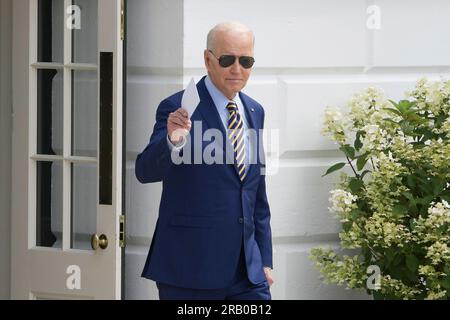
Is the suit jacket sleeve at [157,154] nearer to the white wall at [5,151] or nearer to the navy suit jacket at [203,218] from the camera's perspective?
the navy suit jacket at [203,218]

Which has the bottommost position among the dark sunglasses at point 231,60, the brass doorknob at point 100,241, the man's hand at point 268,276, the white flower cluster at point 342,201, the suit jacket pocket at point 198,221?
the man's hand at point 268,276

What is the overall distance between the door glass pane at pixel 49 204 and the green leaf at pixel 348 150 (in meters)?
1.36

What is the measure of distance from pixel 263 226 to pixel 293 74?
0.92 m

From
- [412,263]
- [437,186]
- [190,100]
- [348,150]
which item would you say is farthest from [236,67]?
[412,263]

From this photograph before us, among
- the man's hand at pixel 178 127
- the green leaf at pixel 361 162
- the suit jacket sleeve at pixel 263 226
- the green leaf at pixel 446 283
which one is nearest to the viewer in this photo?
the man's hand at pixel 178 127

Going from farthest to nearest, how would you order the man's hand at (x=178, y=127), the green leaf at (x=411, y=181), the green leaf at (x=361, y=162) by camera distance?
1. the green leaf at (x=361, y=162)
2. the green leaf at (x=411, y=181)
3. the man's hand at (x=178, y=127)

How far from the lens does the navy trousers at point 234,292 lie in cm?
593

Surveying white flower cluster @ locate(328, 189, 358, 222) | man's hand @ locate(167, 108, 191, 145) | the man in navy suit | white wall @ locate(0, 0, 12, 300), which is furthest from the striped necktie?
white wall @ locate(0, 0, 12, 300)

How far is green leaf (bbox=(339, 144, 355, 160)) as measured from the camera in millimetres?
6538

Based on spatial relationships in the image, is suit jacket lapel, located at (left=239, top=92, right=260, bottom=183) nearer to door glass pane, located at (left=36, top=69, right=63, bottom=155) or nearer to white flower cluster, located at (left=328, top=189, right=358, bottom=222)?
white flower cluster, located at (left=328, top=189, right=358, bottom=222)

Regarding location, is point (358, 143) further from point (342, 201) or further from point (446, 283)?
point (446, 283)

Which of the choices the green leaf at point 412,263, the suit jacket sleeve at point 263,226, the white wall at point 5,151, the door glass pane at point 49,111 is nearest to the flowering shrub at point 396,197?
the green leaf at point 412,263

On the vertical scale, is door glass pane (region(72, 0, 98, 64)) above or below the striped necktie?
above
